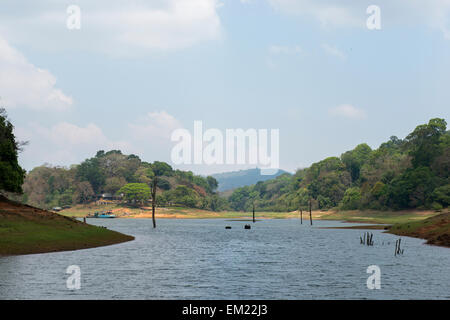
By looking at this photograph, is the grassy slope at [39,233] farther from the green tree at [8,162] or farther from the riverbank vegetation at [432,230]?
the riverbank vegetation at [432,230]

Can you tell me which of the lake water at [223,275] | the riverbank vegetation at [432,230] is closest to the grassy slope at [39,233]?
the lake water at [223,275]

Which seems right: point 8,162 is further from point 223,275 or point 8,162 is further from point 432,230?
point 432,230

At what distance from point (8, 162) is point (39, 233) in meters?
20.0

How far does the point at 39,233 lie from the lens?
239 ft

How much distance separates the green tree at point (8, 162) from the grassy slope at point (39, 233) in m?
3.28

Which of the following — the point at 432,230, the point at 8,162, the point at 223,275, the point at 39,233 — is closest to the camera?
the point at 223,275

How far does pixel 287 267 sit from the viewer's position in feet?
197

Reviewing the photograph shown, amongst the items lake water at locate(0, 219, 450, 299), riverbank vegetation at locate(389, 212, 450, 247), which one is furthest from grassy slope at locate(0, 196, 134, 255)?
riverbank vegetation at locate(389, 212, 450, 247)

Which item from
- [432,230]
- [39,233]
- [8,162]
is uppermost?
[8,162]

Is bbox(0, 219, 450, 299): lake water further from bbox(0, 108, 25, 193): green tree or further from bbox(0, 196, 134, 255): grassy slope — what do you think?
bbox(0, 108, 25, 193): green tree

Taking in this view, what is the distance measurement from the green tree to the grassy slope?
3.28m

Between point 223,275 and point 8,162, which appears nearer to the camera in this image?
point 223,275

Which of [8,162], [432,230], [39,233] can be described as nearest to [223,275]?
[39,233]
